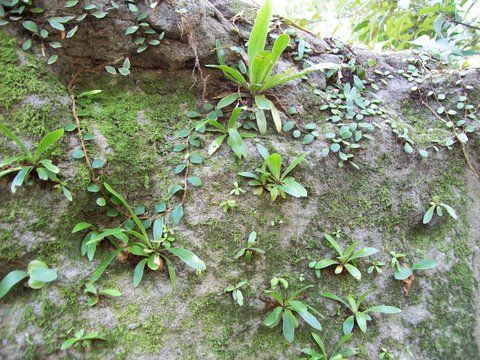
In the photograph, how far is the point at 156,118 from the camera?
2.08 meters

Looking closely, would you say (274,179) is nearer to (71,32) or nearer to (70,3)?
(71,32)

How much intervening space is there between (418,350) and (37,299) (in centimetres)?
185

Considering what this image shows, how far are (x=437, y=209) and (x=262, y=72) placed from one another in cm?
137

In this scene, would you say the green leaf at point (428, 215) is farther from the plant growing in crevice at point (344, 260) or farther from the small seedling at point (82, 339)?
the small seedling at point (82, 339)

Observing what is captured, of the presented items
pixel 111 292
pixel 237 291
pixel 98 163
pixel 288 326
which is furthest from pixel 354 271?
pixel 98 163

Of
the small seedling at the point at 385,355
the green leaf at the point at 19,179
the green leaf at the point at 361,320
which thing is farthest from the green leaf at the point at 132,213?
the small seedling at the point at 385,355

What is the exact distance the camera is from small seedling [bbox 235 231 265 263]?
173cm

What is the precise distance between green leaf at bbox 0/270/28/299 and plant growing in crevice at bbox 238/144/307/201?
114 centimetres

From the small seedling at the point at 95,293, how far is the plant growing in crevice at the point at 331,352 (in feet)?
3.01

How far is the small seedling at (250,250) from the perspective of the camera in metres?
1.73

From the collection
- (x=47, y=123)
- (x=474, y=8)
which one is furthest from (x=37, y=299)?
(x=474, y=8)

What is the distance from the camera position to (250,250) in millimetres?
1780

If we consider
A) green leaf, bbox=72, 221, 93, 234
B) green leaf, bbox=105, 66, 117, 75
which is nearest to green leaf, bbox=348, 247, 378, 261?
green leaf, bbox=72, 221, 93, 234

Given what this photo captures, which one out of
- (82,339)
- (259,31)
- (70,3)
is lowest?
(82,339)
